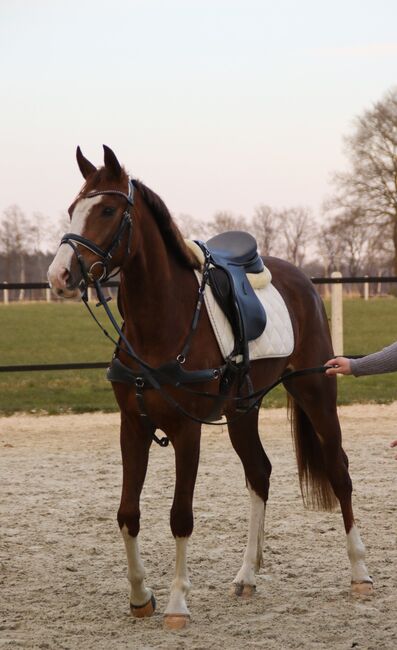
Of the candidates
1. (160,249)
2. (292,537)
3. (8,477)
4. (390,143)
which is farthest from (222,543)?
(390,143)

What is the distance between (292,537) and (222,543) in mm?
435

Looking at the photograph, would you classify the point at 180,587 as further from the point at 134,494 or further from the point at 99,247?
the point at 99,247

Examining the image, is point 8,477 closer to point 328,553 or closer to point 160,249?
point 328,553

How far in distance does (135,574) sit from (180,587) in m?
0.22

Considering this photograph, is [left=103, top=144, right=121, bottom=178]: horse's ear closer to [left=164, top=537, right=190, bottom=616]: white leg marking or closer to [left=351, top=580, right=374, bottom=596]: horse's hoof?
[left=164, top=537, right=190, bottom=616]: white leg marking

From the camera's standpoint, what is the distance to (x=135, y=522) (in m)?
3.99

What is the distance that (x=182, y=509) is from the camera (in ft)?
12.8

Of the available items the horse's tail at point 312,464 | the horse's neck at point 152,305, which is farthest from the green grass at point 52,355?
the horse's neck at point 152,305

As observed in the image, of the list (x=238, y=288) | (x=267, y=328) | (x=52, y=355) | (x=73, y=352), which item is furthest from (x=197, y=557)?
(x=73, y=352)

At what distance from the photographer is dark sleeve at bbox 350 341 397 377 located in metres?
3.73

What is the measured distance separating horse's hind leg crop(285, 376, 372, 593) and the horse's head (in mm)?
1541

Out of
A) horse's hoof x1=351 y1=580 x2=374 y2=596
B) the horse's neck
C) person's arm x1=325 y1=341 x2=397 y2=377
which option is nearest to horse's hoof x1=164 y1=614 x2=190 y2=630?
horse's hoof x1=351 y1=580 x2=374 y2=596

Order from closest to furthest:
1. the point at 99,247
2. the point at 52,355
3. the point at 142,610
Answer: the point at 99,247
the point at 142,610
the point at 52,355

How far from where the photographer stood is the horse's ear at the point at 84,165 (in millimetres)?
3770
